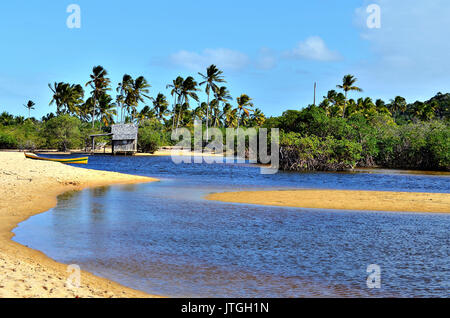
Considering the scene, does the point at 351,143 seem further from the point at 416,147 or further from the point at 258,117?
the point at 258,117

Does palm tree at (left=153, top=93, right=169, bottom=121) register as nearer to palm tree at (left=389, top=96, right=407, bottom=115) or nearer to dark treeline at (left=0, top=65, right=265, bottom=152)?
dark treeline at (left=0, top=65, right=265, bottom=152)

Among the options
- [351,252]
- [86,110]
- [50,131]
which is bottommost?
[351,252]

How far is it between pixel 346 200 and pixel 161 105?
90.9m

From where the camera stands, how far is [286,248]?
37.7 ft

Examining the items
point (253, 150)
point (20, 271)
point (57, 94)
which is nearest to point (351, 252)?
point (20, 271)

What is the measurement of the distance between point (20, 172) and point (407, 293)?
25220 millimetres

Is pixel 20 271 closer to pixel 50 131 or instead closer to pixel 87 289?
pixel 87 289

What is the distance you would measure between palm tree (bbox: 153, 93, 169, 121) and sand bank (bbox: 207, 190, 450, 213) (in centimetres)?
8565

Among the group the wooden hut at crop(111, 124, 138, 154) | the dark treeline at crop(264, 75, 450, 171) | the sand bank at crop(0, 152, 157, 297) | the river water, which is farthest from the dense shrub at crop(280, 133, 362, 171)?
the wooden hut at crop(111, 124, 138, 154)

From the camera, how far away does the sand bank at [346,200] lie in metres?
20.2

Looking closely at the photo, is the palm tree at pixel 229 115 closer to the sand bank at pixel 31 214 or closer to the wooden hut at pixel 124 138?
the wooden hut at pixel 124 138

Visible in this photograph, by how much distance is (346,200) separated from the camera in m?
22.5

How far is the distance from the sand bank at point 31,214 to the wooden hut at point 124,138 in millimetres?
49718

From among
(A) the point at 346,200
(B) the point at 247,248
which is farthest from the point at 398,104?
(B) the point at 247,248
